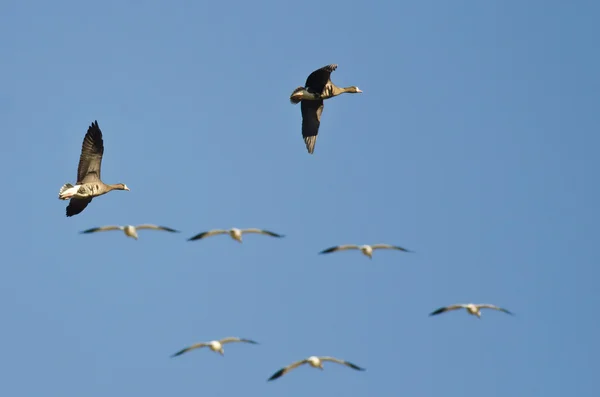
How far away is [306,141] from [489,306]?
10956 millimetres

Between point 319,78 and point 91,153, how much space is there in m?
7.96

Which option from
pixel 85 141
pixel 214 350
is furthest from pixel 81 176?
pixel 214 350

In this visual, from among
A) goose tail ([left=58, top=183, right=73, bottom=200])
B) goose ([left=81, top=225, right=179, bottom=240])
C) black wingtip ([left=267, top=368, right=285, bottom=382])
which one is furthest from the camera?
goose tail ([left=58, top=183, right=73, bottom=200])

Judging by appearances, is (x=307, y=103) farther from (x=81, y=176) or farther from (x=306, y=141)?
(x=81, y=176)

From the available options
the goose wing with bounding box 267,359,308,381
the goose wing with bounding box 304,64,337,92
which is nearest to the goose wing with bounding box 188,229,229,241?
the goose wing with bounding box 267,359,308,381

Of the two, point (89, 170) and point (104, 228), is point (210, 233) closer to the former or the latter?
point (104, 228)

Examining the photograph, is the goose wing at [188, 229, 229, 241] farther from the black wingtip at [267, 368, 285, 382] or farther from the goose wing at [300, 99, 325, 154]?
the goose wing at [300, 99, 325, 154]

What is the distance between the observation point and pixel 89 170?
4072cm

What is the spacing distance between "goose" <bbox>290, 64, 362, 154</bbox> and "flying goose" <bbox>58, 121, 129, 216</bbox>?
6687 millimetres

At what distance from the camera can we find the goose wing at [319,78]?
4030 cm

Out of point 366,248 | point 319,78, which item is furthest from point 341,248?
point 319,78

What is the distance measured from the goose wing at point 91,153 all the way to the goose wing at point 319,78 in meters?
7.19

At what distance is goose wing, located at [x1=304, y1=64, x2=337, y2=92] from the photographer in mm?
40303

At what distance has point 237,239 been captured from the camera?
110 ft
